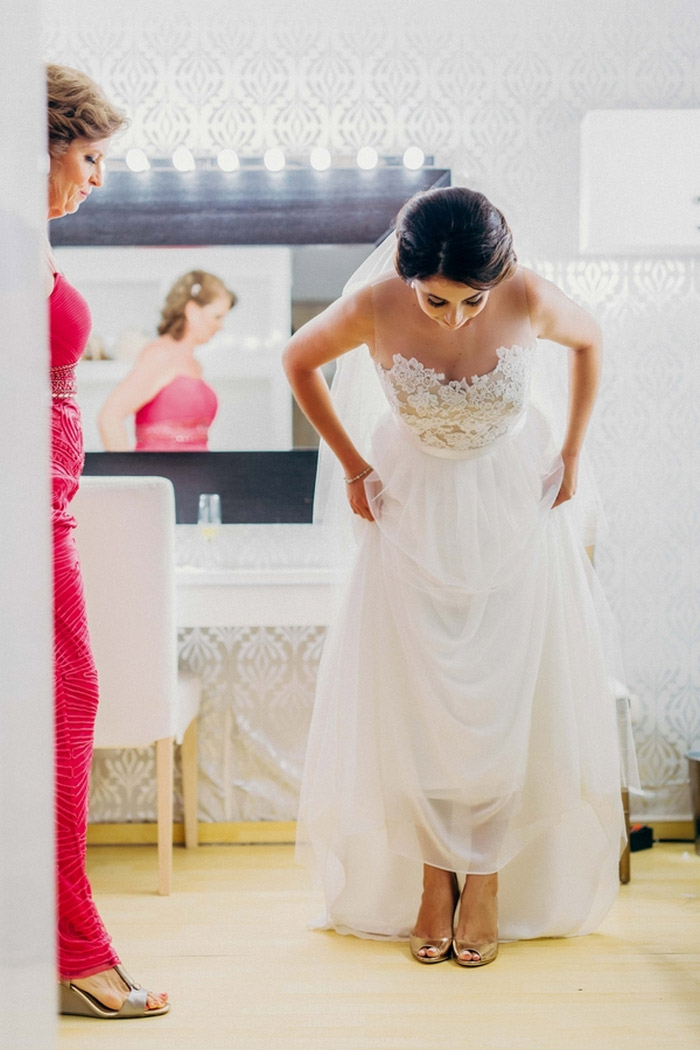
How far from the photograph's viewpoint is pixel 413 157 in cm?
273

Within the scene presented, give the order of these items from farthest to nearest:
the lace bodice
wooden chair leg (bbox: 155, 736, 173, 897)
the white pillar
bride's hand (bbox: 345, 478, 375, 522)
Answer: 1. wooden chair leg (bbox: 155, 736, 173, 897)
2. bride's hand (bbox: 345, 478, 375, 522)
3. the lace bodice
4. the white pillar

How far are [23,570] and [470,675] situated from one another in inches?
50.6

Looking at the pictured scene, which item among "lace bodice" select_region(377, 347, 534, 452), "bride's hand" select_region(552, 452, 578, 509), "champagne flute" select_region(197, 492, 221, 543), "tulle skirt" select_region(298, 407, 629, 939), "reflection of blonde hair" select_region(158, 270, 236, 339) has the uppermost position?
"reflection of blonde hair" select_region(158, 270, 236, 339)

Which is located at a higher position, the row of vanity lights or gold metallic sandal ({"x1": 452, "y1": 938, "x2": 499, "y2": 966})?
the row of vanity lights

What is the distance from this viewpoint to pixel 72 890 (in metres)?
1.65

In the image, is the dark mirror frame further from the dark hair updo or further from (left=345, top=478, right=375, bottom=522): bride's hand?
the dark hair updo

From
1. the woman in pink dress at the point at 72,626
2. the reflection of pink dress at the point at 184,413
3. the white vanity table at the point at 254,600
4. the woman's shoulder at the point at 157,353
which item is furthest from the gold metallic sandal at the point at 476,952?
the woman's shoulder at the point at 157,353

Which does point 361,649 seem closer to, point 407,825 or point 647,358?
point 407,825

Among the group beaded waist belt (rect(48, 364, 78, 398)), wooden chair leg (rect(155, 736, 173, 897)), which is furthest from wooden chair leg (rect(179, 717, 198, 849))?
beaded waist belt (rect(48, 364, 78, 398))

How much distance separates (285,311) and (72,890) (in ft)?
5.81

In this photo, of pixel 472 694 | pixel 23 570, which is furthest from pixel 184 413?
pixel 23 570

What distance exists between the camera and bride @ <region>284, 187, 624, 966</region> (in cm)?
187

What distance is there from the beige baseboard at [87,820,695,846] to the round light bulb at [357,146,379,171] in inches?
Result: 75.3

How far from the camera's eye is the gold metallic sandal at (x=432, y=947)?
1.87 meters
